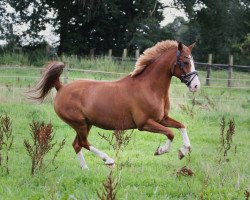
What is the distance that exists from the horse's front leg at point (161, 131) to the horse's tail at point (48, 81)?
1913 millimetres

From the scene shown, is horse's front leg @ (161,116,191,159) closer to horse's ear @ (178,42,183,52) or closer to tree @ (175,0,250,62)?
horse's ear @ (178,42,183,52)

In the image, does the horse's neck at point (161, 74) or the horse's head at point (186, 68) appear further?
the horse's neck at point (161, 74)

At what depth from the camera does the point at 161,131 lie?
7133mm

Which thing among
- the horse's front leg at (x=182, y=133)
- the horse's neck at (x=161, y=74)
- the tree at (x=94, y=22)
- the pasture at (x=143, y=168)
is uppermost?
the tree at (x=94, y=22)

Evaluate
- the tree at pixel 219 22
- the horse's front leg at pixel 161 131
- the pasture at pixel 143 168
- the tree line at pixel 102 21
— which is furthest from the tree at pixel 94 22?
the horse's front leg at pixel 161 131

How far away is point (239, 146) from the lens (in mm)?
9766

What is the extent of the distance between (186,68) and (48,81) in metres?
2.49

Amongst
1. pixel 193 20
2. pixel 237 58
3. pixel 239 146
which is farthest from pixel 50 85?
pixel 237 58

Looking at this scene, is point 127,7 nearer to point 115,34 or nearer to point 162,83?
point 115,34

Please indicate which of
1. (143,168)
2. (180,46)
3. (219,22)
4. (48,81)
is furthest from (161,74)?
(219,22)

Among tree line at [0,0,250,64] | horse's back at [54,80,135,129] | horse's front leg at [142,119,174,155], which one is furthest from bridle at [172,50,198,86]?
tree line at [0,0,250,64]

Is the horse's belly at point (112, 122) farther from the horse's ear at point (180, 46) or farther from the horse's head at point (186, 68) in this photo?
the horse's ear at point (180, 46)

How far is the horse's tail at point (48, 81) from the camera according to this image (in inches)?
319

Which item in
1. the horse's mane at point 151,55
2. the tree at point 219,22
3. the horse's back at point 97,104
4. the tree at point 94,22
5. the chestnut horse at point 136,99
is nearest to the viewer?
the chestnut horse at point 136,99
